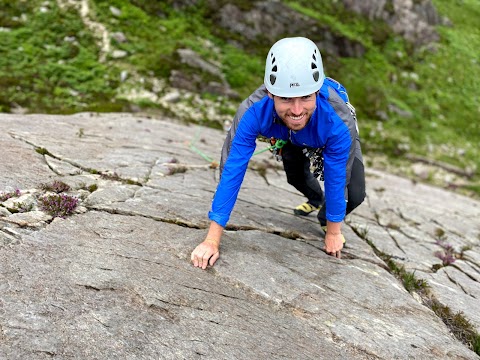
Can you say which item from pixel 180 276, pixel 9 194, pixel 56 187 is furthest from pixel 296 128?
pixel 9 194

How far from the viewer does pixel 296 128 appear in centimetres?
567

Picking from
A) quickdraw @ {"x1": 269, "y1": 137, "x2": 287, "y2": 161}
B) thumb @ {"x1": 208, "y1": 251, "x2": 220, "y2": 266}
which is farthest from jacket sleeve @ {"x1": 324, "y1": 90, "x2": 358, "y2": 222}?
thumb @ {"x1": 208, "y1": 251, "x2": 220, "y2": 266}

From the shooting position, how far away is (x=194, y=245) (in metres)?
6.41

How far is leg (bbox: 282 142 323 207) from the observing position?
7.77 metres

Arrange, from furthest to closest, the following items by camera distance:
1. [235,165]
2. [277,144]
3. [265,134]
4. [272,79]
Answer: [277,144] < [265,134] < [235,165] < [272,79]

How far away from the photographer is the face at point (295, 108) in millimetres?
5398

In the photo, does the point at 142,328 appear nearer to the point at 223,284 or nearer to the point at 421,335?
the point at 223,284

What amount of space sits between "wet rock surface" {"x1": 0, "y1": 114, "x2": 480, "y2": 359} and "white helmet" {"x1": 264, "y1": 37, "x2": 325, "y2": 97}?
2715 mm

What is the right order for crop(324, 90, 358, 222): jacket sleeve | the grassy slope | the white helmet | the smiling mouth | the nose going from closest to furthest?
the white helmet → the nose → the smiling mouth → crop(324, 90, 358, 222): jacket sleeve → the grassy slope

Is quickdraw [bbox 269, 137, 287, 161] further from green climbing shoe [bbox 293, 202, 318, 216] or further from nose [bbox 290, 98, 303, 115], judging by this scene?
green climbing shoe [bbox 293, 202, 318, 216]

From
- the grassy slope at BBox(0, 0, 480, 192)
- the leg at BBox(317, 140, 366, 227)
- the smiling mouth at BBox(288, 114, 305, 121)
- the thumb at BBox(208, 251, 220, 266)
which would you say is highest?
the smiling mouth at BBox(288, 114, 305, 121)

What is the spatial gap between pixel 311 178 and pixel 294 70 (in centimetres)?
394

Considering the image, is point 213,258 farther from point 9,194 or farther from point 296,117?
point 9,194

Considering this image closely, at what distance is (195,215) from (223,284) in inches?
83.2
